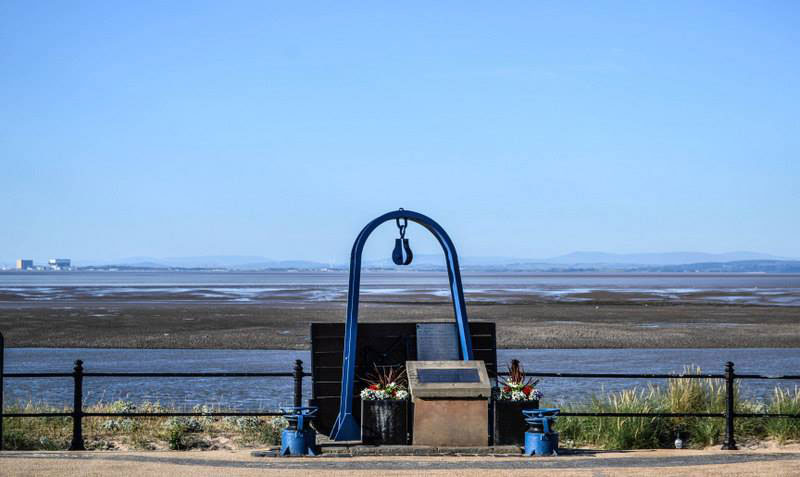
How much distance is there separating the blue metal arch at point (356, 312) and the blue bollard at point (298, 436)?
0.92m

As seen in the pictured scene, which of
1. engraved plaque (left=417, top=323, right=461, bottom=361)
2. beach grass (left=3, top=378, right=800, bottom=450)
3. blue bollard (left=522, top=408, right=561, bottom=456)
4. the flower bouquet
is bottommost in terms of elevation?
beach grass (left=3, top=378, right=800, bottom=450)

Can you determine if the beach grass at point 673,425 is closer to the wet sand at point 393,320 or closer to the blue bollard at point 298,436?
the blue bollard at point 298,436

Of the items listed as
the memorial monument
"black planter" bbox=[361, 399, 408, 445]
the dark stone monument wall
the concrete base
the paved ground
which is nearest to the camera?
the paved ground

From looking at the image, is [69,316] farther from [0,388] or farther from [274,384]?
[0,388]

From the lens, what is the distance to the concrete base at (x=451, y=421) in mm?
14156

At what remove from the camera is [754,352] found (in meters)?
40.2

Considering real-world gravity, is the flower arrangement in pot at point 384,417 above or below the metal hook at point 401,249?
below

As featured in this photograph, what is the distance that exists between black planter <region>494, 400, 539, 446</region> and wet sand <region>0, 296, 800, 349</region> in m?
26.6

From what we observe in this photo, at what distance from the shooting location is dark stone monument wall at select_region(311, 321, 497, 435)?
50.5ft

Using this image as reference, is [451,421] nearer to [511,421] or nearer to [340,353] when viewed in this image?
[511,421]

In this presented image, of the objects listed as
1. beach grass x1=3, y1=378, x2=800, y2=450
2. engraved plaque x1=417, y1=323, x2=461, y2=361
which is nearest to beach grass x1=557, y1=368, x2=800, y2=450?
beach grass x1=3, y1=378, x2=800, y2=450

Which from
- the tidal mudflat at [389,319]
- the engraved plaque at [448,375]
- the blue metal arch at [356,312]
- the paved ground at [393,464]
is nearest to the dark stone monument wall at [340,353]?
the blue metal arch at [356,312]

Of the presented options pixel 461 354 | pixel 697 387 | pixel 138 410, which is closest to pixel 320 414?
pixel 461 354

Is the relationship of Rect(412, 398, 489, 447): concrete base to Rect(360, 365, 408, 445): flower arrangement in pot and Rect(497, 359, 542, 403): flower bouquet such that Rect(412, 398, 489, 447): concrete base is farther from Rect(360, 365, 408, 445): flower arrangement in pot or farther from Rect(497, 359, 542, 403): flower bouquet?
Rect(497, 359, 542, 403): flower bouquet
